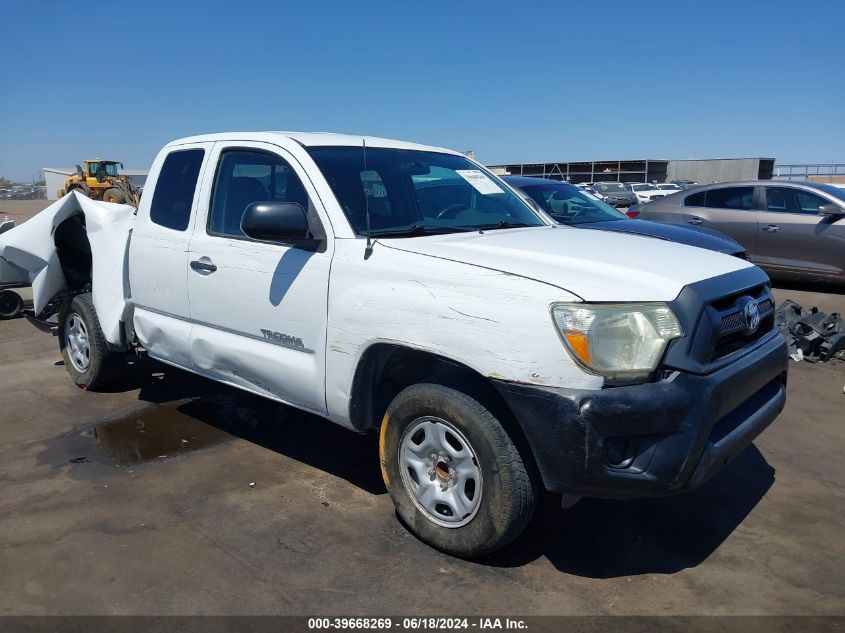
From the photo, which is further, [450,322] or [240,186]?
[240,186]

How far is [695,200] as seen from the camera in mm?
10781

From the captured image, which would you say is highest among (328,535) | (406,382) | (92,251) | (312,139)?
(312,139)

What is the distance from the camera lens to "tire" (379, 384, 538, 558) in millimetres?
2947

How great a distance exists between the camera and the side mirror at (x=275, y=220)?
344 cm

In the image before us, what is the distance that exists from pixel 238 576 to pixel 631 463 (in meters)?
1.80

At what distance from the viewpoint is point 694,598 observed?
297cm

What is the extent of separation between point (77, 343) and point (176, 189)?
6.86 feet

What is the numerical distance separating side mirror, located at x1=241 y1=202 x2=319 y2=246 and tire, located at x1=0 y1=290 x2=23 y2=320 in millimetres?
7098

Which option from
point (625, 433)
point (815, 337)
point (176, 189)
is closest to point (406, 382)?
point (625, 433)

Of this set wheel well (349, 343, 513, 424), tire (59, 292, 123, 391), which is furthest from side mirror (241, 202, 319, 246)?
tire (59, 292, 123, 391)

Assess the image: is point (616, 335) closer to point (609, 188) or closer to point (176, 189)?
point (176, 189)

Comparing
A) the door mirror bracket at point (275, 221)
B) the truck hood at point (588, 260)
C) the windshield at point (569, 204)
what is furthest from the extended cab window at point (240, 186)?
the windshield at point (569, 204)

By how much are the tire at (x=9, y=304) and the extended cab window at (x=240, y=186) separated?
6203 millimetres

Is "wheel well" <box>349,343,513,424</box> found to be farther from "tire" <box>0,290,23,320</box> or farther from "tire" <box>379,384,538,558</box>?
"tire" <box>0,290,23,320</box>
